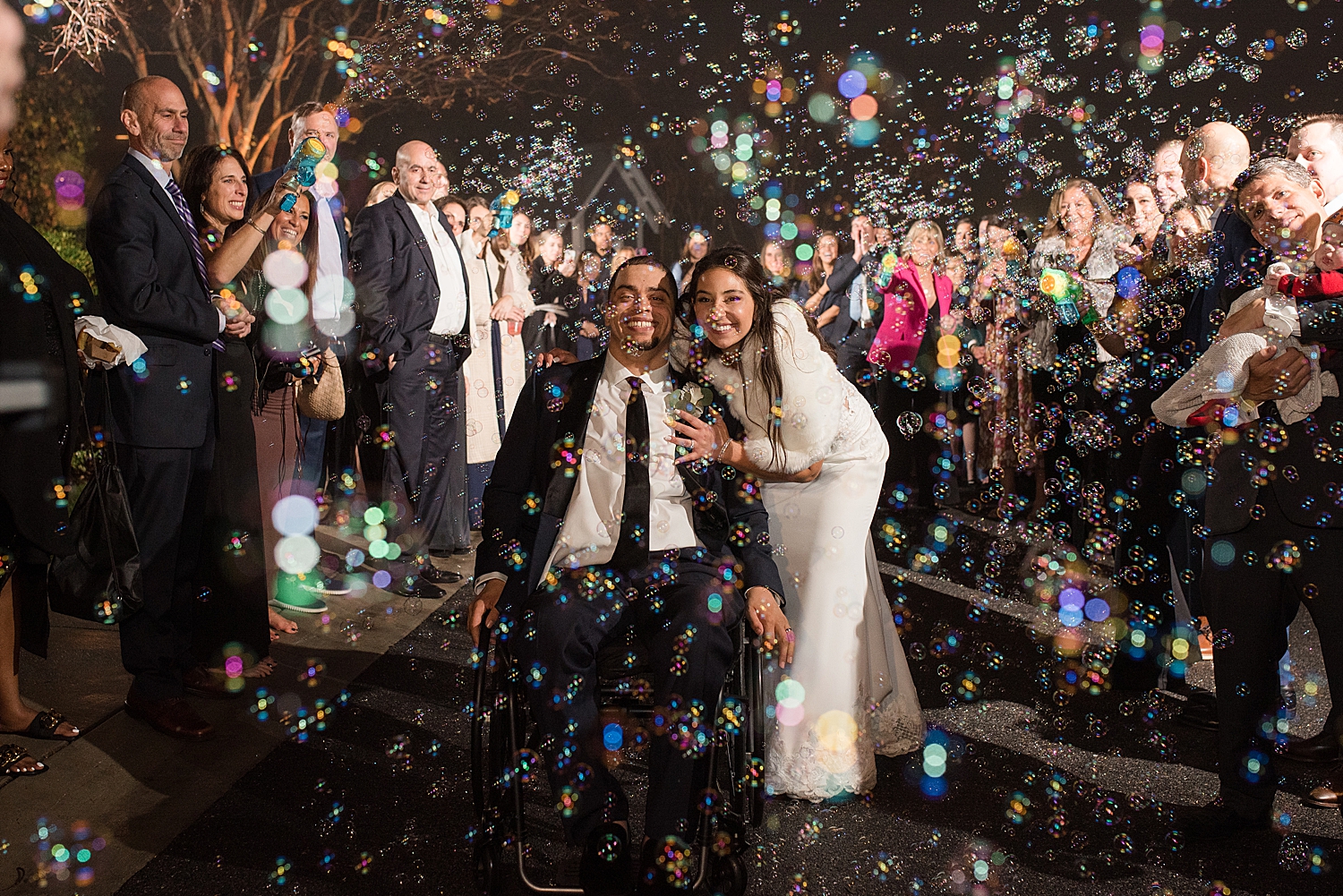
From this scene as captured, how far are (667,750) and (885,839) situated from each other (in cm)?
76

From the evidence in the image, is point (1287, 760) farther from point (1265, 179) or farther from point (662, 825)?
point (662, 825)

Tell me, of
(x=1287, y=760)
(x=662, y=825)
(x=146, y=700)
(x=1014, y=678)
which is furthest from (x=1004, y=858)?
(x=146, y=700)

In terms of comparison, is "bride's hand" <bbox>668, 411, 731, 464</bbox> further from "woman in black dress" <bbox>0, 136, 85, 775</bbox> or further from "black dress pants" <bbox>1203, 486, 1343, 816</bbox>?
"woman in black dress" <bbox>0, 136, 85, 775</bbox>

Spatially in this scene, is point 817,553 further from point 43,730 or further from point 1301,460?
point 43,730

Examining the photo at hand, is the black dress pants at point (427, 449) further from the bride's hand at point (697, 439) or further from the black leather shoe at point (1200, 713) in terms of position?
the black leather shoe at point (1200, 713)

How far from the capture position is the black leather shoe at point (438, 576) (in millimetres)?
5461

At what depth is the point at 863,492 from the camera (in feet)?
9.80

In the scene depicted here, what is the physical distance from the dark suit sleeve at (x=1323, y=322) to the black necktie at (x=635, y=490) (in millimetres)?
1709

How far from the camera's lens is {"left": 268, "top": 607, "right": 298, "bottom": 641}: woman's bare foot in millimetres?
4461

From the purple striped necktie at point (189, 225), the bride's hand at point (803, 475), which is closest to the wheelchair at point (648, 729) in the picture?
the bride's hand at point (803, 475)

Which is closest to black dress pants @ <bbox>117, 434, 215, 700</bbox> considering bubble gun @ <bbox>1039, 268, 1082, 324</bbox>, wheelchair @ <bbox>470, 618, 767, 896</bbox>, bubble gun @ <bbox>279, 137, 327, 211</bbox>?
bubble gun @ <bbox>279, 137, 327, 211</bbox>

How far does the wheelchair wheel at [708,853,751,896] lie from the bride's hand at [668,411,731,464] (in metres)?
1.03

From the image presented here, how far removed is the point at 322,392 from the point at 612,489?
2.26 m

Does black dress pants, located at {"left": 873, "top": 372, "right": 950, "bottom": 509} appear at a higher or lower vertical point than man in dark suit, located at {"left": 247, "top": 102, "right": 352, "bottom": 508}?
lower
